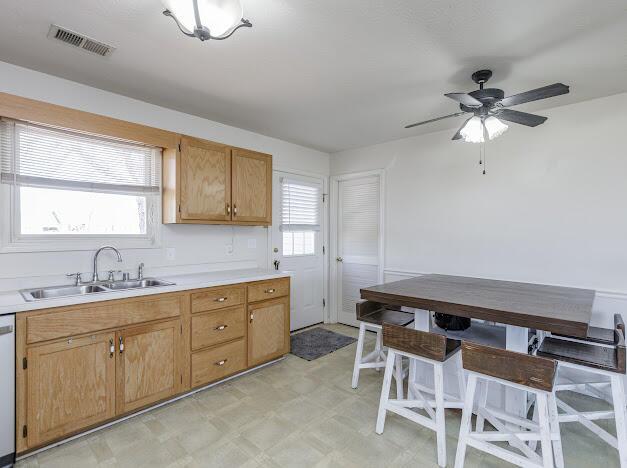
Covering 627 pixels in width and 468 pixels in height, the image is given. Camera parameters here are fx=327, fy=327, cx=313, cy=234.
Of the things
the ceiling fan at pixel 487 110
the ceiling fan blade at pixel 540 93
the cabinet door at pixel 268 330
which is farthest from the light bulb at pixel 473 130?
the cabinet door at pixel 268 330

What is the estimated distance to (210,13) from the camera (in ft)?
4.41

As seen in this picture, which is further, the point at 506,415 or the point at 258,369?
the point at 258,369

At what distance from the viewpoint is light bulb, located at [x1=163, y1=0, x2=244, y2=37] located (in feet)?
4.31

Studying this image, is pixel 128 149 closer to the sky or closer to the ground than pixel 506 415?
closer to the sky

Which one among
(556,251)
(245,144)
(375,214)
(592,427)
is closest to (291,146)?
(245,144)

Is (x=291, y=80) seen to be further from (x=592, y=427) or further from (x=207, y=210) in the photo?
(x=592, y=427)

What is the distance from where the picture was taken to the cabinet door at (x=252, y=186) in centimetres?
321

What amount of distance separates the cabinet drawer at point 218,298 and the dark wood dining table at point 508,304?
1.14m

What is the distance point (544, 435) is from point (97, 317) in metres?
2.60

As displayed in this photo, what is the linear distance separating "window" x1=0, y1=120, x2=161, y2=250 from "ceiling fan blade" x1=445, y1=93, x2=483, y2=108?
97.0 inches

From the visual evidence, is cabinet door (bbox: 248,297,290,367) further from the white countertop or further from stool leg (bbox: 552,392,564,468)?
stool leg (bbox: 552,392,564,468)

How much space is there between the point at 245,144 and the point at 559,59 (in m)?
2.82

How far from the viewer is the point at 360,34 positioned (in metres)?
1.88

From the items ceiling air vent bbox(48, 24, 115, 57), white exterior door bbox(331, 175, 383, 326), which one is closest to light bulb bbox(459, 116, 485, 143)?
white exterior door bbox(331, 175, 383, 326)
